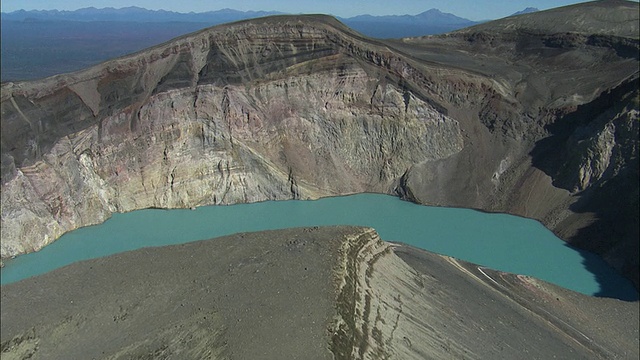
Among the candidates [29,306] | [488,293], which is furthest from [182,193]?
[488,293]

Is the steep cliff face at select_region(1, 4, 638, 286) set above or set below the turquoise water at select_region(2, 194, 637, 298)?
above

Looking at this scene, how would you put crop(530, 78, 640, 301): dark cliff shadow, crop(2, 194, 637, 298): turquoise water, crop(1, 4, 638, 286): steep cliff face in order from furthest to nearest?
crop(1, 4, 638, 286): steep cliff face < crop(530, 78, 640, 301): dark cliff shadow < crop(2, 194, 637, 298): turquoise water

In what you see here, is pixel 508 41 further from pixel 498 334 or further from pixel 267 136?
pixel 498 334

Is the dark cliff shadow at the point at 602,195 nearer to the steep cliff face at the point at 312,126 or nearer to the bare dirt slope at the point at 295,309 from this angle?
the steep cliff face at the point at 312,126

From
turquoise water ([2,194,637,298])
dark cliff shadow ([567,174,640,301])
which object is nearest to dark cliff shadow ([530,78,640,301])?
dark cliff shadow ([567,174,640,301])

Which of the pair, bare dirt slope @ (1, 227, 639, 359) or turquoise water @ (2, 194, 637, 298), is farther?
turquoise water @ (2, 194, 637, 298)

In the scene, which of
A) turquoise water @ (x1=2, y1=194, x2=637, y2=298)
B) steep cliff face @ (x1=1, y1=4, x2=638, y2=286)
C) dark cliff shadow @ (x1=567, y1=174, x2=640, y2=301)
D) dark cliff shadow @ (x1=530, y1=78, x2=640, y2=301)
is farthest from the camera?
steep cliff face @ (x1=1, y1=4, x2=638, y2=286)

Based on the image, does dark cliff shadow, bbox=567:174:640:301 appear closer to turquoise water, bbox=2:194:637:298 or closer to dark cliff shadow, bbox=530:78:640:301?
dark cliff shadow, bbox=530:78:640:301
